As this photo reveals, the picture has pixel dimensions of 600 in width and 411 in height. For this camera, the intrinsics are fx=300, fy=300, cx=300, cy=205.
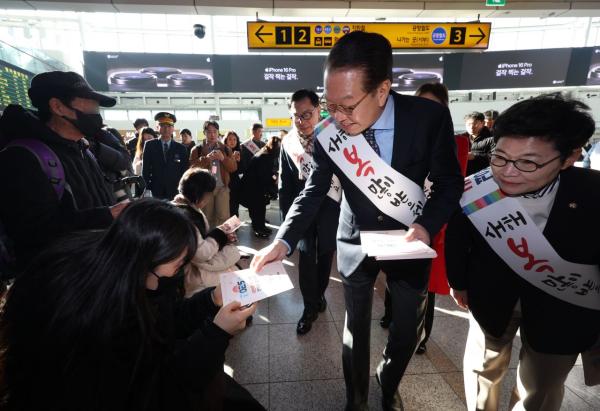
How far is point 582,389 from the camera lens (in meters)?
1.81

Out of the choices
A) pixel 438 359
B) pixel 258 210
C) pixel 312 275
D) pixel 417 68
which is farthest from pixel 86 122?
pixel 417 68

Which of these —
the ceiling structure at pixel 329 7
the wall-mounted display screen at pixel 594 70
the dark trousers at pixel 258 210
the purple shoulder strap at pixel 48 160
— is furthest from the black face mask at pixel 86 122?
the wall-mounted display screen at pixel 594 70

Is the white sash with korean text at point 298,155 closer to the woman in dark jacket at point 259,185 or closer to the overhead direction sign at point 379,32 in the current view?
the woman in dark jacket at point 259,185

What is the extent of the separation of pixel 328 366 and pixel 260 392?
1.56 feet

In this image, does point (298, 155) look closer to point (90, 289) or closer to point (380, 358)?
point (380, 358)

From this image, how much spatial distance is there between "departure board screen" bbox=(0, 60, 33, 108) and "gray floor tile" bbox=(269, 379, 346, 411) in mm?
6809

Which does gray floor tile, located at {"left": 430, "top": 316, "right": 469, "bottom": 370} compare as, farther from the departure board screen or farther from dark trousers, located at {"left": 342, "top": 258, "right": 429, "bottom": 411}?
the departure board screen

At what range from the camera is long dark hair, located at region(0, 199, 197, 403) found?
0.78 m

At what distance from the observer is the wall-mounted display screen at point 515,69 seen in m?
8.31

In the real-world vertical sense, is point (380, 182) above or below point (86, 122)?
below

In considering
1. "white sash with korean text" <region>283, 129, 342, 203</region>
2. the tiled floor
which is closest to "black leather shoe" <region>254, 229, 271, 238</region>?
the tiled floor

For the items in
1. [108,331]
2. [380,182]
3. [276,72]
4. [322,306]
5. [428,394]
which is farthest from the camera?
[276,72]

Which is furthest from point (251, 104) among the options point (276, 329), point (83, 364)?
point (83, 364)

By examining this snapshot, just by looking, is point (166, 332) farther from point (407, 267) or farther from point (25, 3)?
point (25, 3)
